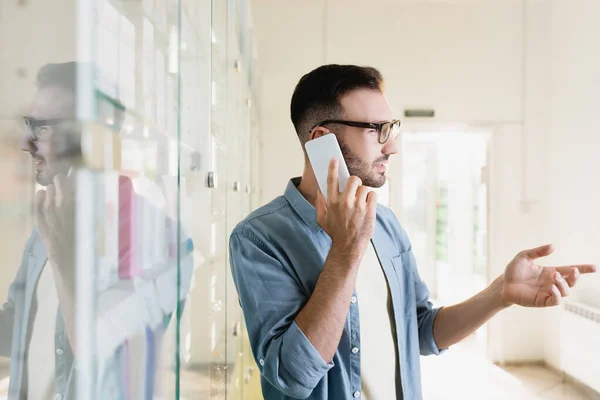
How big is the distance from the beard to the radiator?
10.1 feet

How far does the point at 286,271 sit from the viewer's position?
90 centimetres

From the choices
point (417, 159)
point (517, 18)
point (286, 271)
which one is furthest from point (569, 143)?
point (286, 271)

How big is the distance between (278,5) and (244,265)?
381 centimetres

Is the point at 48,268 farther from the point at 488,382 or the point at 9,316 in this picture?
the point at 488,382

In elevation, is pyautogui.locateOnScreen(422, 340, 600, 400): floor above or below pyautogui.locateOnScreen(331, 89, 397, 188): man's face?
below

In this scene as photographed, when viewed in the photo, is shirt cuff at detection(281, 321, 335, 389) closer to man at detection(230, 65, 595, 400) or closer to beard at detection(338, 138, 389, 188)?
man at detection(230, 65, 595, 400)

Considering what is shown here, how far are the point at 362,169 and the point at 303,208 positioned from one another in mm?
163

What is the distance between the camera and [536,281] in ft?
3.38

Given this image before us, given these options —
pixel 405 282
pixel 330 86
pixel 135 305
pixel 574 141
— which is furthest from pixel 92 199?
pixel 574 141

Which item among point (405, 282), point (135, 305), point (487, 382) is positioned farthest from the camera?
point (487, 382)

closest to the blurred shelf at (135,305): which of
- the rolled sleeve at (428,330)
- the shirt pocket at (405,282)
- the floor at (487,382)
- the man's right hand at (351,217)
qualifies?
the man's right hand at (351,217)

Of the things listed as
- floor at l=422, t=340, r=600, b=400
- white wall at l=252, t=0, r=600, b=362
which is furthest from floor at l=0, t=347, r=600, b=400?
white wall at l=252, t=0, r=600, b=362

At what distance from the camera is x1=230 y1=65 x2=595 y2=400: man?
0.80 metres

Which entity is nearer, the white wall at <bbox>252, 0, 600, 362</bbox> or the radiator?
the radiator
